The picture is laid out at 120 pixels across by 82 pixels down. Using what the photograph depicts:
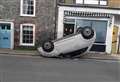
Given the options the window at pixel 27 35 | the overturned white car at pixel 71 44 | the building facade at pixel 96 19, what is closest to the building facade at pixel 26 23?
the window at pixel 27 35

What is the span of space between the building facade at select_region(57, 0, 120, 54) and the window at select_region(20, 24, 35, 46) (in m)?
2.18

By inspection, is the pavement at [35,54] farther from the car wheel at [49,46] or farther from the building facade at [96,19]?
the building facade at [96,19]

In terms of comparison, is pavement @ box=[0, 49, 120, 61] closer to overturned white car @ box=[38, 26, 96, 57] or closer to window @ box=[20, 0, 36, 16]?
overturned white car @ box=[38, 26, 96, 57]

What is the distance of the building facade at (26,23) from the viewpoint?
1246 inches

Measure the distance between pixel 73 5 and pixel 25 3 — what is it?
4.06 m

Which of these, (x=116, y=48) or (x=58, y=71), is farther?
(x=116, y=48)

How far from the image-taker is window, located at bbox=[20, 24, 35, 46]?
3191cm

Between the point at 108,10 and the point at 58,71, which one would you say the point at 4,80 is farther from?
the point at 108,10

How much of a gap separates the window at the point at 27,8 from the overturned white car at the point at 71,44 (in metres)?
5.13

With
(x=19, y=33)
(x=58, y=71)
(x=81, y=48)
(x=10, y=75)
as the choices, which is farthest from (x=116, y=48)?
(x=10, y=75)

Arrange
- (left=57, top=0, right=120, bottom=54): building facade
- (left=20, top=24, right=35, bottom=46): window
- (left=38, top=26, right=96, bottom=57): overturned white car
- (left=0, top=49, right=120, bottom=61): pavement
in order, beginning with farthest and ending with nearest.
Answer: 1. (left=20, top=24, right=35, bottom=46): window
2. (left=57, top=0, right=120, bottom=54): building facade
3. (left=0, top=49, right=120, bottom=61): pavement
4. (left=38, top=26, right=96, bottom=57): overturned white car

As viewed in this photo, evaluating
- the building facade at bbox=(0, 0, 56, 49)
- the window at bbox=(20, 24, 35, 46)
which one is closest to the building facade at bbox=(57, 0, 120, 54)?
the building facade at bbox=(0, 0, 56, 49)

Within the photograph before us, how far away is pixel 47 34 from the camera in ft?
104

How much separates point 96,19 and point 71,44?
517 centimetres
